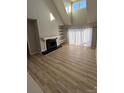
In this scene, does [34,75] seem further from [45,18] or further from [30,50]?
[45,18]

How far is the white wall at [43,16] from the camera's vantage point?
6391 millimetres

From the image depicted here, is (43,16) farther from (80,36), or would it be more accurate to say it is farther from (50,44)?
(80,36)

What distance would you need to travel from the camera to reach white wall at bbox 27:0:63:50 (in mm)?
6391

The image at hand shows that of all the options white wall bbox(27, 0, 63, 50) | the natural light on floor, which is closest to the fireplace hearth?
white wall bbox(27, 0, 63, 50)

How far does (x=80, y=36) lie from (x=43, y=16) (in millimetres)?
3423

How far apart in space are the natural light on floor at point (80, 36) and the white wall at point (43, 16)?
68.2 inches

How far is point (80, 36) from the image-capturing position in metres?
8.89

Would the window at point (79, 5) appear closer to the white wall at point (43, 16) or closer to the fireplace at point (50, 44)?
Answer: the white wall at point (43, 16)

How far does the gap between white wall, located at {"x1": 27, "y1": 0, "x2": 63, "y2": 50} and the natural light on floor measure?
1.73 meters

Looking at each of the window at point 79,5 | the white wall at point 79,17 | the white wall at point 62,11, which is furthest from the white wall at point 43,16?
the window at point 79,5
